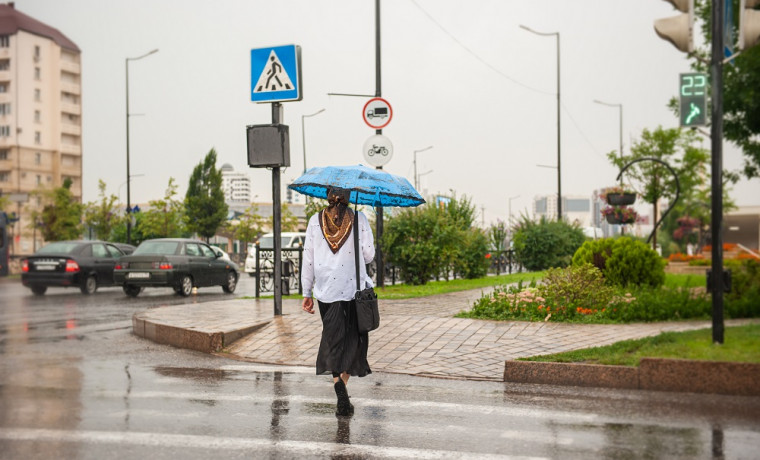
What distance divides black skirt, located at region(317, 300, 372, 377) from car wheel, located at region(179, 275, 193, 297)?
51.2ft

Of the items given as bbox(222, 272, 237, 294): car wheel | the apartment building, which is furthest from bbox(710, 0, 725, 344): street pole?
the apartment building

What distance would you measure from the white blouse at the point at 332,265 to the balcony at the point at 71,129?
94.4 meters

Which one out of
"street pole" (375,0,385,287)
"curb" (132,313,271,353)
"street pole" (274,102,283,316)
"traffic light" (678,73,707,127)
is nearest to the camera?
"traffic light" (678,73,707,127)

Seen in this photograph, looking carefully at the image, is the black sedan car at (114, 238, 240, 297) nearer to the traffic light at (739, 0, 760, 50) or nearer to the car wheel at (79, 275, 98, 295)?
the car wheel at (79, 275, 98, 295)

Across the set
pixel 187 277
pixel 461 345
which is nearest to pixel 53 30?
pixel 187 277

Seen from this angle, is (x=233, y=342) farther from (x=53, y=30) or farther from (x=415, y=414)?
(x=53, y=30)

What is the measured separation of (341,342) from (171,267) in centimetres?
1573

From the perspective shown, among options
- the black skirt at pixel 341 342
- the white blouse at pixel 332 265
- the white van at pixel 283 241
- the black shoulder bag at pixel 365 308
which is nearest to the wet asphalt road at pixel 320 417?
the black skirt at pixel 341 342

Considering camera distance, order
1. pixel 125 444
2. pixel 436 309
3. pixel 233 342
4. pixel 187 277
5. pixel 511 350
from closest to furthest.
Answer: pixel 125 444, pixel 511 350, pixel 233 342, pixel 436 309, pixel 187 277

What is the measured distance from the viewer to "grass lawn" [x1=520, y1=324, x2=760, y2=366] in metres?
7.46

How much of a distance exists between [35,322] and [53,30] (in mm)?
87949

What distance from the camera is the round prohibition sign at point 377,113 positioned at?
661 inches

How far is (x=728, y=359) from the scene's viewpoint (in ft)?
23.8

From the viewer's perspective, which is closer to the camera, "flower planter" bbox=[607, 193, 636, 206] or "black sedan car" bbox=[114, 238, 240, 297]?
"black sedan car" bbox=[114, 238, 240, 297]
